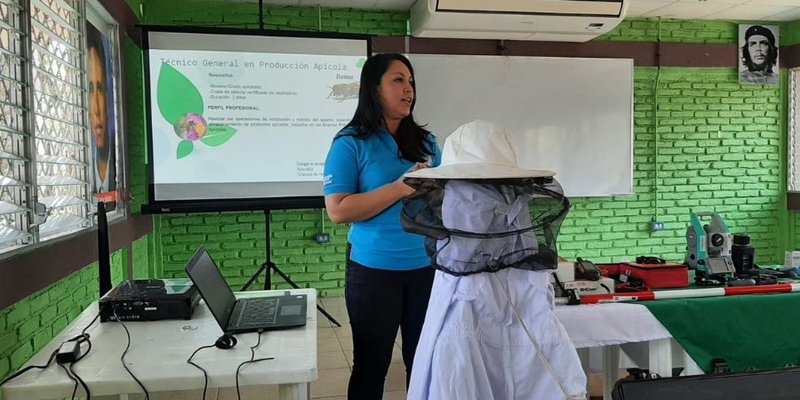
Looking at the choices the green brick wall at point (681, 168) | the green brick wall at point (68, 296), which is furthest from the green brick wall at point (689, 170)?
the green brick wall at point (68, 296)

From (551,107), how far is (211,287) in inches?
162

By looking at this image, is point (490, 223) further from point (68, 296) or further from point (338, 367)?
point (338, 367)

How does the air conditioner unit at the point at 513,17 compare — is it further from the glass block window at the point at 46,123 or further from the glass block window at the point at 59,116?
the glass block window at the point at 59,116

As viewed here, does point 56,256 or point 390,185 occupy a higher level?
point 390,185

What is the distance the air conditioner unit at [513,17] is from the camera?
4.43 meters

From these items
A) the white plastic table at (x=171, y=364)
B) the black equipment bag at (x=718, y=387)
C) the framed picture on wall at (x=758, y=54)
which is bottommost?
the black equipment bag at (x=718, y=387)

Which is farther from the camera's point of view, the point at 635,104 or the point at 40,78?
the point at 635,104

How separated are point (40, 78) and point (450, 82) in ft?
11.1

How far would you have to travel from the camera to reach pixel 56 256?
79.0 inches

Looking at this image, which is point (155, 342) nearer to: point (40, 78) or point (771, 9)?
point (40, 78)

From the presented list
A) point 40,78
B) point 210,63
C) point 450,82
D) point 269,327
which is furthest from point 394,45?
point 269,327

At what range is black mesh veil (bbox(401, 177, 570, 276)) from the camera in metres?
1.33

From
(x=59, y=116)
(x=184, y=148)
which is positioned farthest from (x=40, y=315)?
(x=184, y=148)

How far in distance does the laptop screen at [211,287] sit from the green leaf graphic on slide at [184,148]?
213 cm
